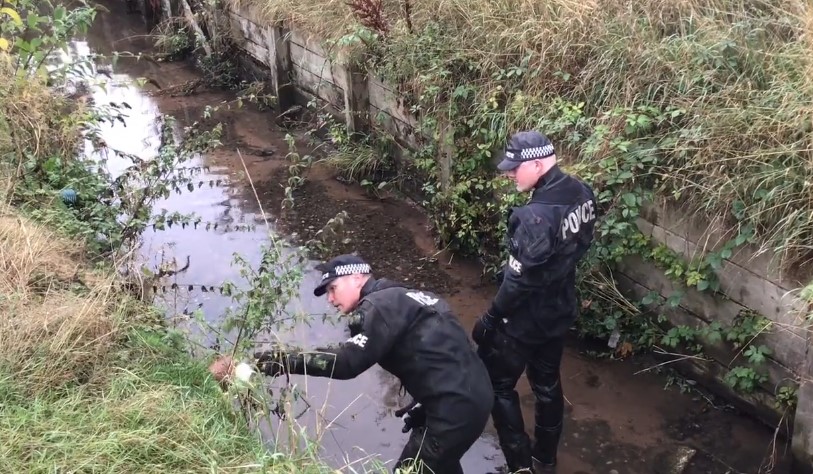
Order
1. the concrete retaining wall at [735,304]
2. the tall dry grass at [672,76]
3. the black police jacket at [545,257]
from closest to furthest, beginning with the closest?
1. the black police jacket at [545,257]
2. the concrete retaining wall at [735,304]
3. the tall dry grass at [672,76]

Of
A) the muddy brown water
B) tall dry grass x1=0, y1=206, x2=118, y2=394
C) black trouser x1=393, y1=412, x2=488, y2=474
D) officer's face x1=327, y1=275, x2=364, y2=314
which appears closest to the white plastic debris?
the muddy brown water

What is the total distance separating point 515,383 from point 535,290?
1.99 ft

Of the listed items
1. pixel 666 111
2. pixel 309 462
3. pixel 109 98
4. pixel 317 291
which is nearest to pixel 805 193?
pixel 666 111

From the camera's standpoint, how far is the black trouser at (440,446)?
133 inches

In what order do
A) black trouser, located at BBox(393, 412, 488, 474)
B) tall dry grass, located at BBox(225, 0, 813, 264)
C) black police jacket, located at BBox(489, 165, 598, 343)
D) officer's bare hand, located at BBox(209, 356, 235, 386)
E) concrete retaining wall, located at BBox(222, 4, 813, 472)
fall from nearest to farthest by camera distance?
black trouser, located at BBox(393, 412, 488, 474), officer's bare hand, located at BBox(209, 356, 235, 386), black police jacket, located at BBox(489, 165, 598, 343), concrete retaining wall, located at BBox(222, 4, 813, 472), tall dry grass, located at BBox(225, 0, 813, 264)

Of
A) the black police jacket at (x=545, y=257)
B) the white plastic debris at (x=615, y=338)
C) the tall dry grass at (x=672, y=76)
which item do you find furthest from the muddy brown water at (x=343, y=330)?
the tall dry grass at (x=672, y=76)

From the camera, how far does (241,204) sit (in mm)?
7598

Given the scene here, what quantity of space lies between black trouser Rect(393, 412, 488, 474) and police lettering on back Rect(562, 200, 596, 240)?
1.03 meters

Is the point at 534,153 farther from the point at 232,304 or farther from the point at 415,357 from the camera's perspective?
the point at 232,304

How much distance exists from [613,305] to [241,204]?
160 inches

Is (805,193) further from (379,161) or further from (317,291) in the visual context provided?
(379,161)

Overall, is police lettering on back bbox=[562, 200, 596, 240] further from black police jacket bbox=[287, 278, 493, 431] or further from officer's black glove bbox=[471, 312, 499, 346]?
black police jacket bbox=[287, 278, 493, 431]

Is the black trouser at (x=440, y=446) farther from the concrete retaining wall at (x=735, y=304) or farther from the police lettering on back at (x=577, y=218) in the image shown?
the concrete retaining wall at (x=735, y=304)

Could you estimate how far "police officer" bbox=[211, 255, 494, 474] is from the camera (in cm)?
322
